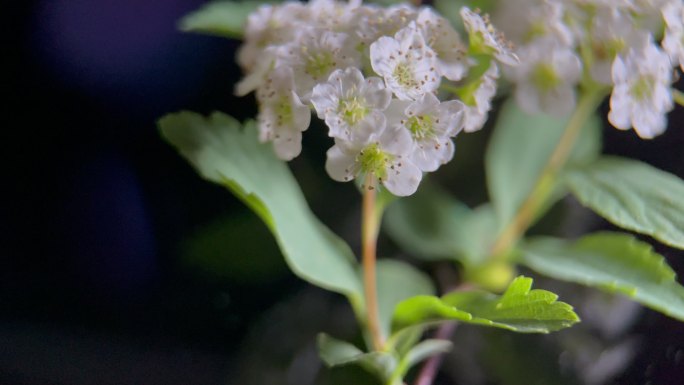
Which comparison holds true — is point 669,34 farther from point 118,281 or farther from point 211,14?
point 118,281

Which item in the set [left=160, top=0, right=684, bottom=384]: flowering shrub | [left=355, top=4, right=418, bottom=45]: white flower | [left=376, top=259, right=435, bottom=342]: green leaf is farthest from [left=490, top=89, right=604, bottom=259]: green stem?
[left=355, top=4, right=418, bottom=45]: white flower

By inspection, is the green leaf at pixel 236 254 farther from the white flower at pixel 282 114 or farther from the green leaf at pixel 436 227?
the white flower at pixel 282 114

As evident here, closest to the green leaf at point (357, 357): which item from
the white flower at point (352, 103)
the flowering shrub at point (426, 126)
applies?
the flowering shrub at point (426, 126)

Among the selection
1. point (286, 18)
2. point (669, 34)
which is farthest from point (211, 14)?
point (669, 34)

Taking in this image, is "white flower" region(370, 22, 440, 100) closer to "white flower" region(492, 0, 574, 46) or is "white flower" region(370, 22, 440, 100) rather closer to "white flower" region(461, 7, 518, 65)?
"white flower" region(461, 7, 518, 65)

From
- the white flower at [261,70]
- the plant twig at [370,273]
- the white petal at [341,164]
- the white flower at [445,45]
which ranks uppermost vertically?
the white flower at [261,70]

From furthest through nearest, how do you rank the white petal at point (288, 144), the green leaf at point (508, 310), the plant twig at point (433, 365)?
the plant twig at point (433, 365) < the white petal at point (288, 144) < the green leaf at point (508, 310)

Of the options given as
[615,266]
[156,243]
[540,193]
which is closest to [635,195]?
[615,266]
